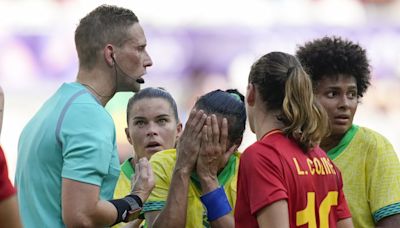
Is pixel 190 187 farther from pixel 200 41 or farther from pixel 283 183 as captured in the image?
pixel 200 41

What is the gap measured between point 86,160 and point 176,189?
2.13 feet

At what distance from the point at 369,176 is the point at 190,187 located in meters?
1.02

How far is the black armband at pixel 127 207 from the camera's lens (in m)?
4.52

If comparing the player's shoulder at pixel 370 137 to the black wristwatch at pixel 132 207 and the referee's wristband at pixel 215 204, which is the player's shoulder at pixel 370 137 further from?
the black wristwatch at pixel 132 207

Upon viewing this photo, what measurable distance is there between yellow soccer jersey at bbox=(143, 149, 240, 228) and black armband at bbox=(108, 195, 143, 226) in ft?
1.46

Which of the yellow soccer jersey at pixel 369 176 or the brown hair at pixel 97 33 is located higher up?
the brown hair at pixel 97 33

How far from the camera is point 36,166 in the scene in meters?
4.51

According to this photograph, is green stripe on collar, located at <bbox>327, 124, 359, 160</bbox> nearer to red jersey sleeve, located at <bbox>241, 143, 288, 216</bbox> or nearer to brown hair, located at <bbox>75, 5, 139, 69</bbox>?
red jersey sleeve, located at <bbox>241, 143, 288, 216</bbox>

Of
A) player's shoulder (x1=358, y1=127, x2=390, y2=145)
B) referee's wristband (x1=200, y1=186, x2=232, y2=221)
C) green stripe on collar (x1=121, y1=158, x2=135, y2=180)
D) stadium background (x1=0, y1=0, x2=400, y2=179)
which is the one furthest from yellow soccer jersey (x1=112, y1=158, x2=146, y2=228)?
stadium background (x1=0, y1=0, x2=400, y2=179)

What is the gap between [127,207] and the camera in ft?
15.0

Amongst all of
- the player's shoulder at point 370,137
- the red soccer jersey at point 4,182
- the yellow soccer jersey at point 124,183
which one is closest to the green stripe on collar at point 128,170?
the yellow soccer jersey at point 124,183

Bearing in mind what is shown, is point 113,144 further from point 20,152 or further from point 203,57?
point 203,57

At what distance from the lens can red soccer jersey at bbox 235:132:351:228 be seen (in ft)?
13.9

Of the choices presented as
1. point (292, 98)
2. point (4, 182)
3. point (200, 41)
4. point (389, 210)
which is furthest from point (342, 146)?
point (200, 41)
